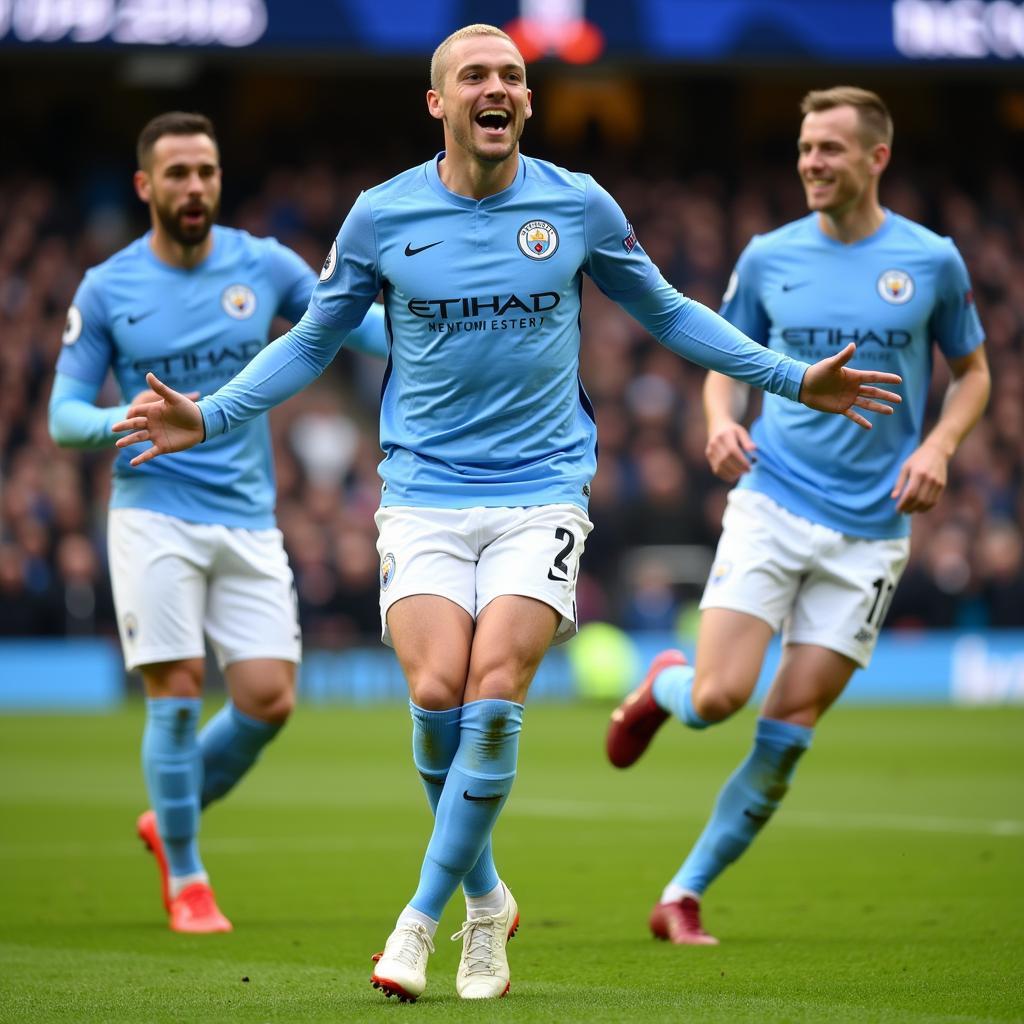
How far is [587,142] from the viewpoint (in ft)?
91.0

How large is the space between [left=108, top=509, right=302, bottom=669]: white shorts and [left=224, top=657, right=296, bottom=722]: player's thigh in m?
0.03

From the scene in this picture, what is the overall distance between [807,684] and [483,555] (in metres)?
1.80

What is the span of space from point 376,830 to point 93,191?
56.1 feet

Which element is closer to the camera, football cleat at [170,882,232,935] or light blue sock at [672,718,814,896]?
light blue sock at [672,718,814,896]

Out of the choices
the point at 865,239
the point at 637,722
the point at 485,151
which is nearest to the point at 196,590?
the point at 637,722

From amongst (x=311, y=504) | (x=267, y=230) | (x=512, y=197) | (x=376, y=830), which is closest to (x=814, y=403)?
(x=512, y=197)

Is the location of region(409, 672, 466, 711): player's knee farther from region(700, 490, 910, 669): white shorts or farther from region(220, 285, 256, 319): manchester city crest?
region(220, 285, 256, 319): manchester city crest

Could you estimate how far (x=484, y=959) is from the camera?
206 inches

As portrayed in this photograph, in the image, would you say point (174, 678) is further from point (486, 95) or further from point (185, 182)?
point (486, 95)

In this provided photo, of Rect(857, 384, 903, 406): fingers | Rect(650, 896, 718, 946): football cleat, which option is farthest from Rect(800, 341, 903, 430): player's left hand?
Rect(650, 896, 718, 946): football cleat

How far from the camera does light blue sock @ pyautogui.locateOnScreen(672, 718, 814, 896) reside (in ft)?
22.1

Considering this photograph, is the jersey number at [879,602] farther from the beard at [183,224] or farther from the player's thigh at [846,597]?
the beard at [183,224]

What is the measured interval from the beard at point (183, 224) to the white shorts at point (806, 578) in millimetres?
2253

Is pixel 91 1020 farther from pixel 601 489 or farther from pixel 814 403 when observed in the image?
pixel 601 489
